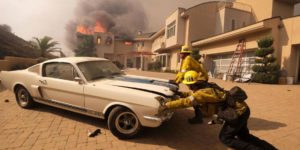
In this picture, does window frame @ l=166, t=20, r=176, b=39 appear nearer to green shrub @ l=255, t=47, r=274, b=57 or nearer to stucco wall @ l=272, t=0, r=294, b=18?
stucco wall @ l=272, t=0, r=294, b=18

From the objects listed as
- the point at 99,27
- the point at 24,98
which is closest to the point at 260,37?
the point at 24,98

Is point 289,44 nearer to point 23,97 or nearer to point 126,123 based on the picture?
point 126,123

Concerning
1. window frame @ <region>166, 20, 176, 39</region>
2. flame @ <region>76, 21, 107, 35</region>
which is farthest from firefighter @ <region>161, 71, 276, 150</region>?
flame @ <region>76, 21, 107, 35</region>

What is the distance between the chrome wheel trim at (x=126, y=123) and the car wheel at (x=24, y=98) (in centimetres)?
299

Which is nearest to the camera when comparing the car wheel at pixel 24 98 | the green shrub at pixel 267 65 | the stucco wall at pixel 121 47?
the car wheel at pixel 24 98

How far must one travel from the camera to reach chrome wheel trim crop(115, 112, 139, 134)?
12.9 ft

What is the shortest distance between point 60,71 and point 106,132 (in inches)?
76.2

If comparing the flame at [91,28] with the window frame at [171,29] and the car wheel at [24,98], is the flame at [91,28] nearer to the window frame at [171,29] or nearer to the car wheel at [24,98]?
the window frame at [171,29]

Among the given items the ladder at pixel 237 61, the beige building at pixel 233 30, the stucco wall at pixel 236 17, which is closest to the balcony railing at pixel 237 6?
the beige building at pixel 233 30

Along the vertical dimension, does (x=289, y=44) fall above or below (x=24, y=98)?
above

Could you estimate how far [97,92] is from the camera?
4148 millimetres

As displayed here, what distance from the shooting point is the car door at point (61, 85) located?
4469 mm

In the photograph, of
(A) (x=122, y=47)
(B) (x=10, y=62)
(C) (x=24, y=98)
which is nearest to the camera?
(C) (x=24, y=98)

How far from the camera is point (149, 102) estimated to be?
3.62 meters
